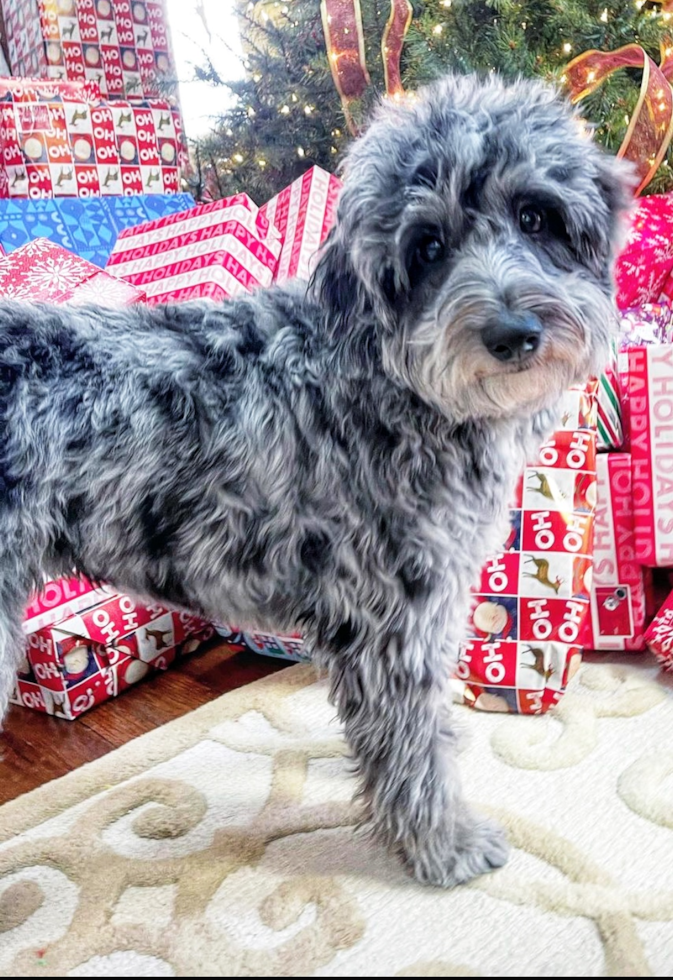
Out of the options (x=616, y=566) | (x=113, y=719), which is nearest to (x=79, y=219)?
(x=113, y=719)

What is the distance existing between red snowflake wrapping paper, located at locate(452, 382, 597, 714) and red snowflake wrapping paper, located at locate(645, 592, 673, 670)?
0.21m

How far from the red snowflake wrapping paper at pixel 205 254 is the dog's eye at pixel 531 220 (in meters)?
0.99

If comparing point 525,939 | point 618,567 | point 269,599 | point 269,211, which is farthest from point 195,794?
point 269,211

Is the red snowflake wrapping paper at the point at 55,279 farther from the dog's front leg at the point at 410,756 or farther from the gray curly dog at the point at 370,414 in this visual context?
the dog's front leg at the point at 410,756

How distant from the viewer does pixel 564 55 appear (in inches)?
93.1

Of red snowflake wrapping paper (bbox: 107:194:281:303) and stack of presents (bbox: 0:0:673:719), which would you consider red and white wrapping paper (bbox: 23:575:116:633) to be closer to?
stack of presents (bbox: 0:0:673:719)

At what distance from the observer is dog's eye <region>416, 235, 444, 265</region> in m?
1.17

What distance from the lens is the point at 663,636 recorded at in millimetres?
1837

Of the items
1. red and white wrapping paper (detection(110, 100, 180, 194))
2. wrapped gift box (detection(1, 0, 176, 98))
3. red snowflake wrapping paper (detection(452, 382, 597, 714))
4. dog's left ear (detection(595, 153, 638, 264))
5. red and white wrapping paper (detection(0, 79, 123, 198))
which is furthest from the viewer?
wrapped gift box (detection(1, 0, 176, 98))

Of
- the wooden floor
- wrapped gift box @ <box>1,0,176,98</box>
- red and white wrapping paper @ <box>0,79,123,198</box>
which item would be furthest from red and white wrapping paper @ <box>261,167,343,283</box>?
wrapped gift box @ <box>1,0,176,98</box>

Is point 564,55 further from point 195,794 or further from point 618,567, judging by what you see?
point 195,794

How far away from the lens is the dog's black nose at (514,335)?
1080 millimetres

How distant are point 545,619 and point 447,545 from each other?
0.61 m

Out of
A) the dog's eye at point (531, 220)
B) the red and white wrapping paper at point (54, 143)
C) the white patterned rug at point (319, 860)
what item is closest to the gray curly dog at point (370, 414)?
the dog's eye at point (531, 220)
